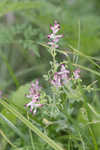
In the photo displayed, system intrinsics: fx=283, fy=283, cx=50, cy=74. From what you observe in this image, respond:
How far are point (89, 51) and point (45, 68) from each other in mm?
396

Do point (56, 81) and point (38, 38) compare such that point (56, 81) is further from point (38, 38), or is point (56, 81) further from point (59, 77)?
point (38, 38)

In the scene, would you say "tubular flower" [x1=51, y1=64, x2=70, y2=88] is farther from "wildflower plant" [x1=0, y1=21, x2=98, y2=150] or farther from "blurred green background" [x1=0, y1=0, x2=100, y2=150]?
"blurred green background" [x1=0, y1=0, x2=100, y2=150]

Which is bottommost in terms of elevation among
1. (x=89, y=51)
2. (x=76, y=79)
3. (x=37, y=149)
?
(x=37, y=149)

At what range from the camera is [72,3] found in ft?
10.6

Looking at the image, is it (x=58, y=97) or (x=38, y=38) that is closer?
(x=58, y=97)

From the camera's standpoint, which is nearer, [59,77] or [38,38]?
[59,77]

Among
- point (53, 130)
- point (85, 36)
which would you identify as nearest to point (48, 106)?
point (53, 130)

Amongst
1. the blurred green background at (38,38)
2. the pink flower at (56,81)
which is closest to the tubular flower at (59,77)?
the pink flower at (56,81)

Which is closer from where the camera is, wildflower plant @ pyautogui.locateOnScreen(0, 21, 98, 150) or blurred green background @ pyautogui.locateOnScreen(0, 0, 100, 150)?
wildflower plant @ pyautogui.locateOnScreen(0, 21, 98, 150)

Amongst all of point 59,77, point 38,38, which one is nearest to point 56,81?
point 59,77

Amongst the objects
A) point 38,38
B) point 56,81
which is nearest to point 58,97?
point 56,81

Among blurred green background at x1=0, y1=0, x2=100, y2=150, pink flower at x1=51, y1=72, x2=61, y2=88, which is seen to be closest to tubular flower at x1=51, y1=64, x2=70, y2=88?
pink flower at x1=51, y1=72, x2=61, y2=88

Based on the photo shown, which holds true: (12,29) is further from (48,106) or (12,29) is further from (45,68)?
(48,106)

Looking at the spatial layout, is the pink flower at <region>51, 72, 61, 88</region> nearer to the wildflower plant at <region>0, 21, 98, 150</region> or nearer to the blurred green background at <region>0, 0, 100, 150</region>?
the wildflower plant at <region>0, 21, 98, 150</region>
